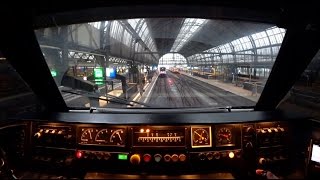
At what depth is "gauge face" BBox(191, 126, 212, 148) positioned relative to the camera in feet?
9.36

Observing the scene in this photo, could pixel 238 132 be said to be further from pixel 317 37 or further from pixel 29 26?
pixel 29 26

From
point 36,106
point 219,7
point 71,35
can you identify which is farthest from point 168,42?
point 36,106

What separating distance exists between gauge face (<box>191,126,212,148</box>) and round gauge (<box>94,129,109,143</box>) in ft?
3.34

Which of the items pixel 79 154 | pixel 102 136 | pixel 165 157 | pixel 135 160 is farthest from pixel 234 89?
pixel 79 154

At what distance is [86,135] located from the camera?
2.91 meters

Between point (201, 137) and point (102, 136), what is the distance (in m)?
1.17

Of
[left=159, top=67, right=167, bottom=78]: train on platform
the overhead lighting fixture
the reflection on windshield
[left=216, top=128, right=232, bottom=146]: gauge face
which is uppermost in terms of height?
the overhead lighting fixture

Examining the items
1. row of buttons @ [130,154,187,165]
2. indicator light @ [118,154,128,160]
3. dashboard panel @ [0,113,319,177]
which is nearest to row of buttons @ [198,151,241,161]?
dashboard panel @ [0,113,319,177]

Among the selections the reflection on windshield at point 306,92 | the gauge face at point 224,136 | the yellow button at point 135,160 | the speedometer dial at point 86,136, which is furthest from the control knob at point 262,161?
the speedometer dial at point 86,136

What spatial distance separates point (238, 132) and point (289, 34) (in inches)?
51.5

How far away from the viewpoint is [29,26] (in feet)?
9.07

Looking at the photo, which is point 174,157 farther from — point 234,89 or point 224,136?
point 234,89

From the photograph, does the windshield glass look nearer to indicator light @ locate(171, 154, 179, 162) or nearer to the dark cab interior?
the dark cab interior

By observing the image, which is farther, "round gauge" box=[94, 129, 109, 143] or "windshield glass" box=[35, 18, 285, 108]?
"windshield glass" box=[35, 18, 285, 108]
